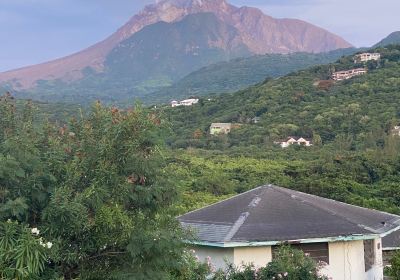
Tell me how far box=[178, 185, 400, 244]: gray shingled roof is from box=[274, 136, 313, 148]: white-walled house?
Answer: 1399 inches

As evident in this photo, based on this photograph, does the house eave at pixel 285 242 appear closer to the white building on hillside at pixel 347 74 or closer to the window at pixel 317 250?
the window at pixel 317 250

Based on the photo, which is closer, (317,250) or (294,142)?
(317,250)

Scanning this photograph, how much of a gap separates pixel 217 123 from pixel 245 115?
2.89 m

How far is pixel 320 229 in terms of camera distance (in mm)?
9727

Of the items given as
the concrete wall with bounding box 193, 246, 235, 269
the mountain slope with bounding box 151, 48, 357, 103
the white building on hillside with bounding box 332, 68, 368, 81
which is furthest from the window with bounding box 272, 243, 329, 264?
the mountain slope with bounding box 151, 48, 357, 103

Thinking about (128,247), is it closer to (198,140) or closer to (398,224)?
(398,224)

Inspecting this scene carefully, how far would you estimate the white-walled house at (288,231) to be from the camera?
9.44 meters

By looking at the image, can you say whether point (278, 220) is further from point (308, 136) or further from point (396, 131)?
point (308, 136)

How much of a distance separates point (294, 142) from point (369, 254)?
120 ft

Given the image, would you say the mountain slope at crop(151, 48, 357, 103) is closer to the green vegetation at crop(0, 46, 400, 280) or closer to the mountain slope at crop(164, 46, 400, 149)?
the mountain slope at crop(164, 46, 400, 149)

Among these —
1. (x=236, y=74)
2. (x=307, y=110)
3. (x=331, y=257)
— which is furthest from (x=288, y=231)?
(x=236, y=74)

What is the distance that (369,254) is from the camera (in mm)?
11234

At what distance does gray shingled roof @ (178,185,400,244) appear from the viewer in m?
9.48

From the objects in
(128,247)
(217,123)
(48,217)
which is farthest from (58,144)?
(217,123)
